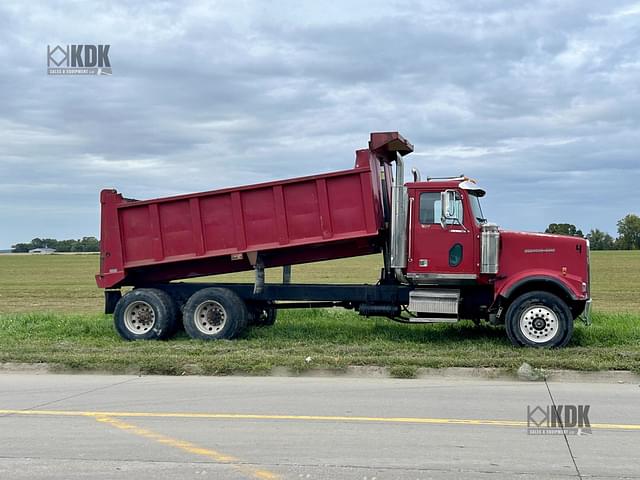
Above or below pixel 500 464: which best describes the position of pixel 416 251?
above

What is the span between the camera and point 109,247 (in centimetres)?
1304

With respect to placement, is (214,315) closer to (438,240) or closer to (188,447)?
(438,240)

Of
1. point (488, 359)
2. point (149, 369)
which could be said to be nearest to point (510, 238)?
point (488, 359)

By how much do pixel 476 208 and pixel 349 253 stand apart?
236 centimetres

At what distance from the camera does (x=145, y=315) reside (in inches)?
519

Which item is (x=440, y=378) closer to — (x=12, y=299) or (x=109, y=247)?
(x=109, y=247)

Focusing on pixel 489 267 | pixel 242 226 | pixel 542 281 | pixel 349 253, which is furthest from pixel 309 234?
pixel 542 281

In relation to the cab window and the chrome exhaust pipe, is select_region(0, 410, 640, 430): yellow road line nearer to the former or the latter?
the chrome exhaust pipe

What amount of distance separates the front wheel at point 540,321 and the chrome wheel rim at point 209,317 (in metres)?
4.90

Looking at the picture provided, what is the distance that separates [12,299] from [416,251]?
20.2 m

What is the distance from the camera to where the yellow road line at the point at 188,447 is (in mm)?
5385

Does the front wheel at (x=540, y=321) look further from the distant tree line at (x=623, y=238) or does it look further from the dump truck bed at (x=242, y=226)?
the distant tree line at (x=623, y=238)

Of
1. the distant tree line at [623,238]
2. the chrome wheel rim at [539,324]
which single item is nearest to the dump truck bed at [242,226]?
the chrome wheel rim at [539,324]

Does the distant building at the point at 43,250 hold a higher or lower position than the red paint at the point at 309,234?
higher
